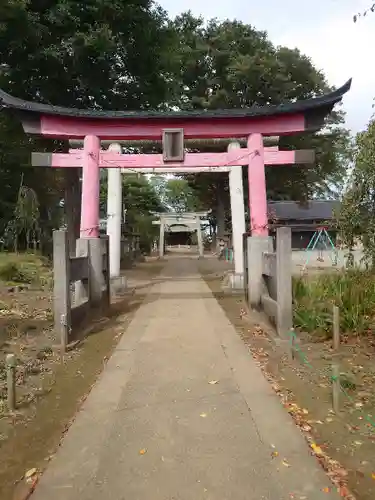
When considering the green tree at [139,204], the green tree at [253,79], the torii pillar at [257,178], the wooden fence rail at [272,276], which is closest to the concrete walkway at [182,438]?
the wooden fence rail at [272,276]

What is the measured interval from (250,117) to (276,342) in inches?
218

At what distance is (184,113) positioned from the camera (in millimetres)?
9742

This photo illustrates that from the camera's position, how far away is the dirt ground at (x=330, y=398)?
3.13 metres

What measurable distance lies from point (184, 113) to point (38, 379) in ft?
21.8

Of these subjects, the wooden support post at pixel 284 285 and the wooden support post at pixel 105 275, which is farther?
the wooden support post at pixel 105 275

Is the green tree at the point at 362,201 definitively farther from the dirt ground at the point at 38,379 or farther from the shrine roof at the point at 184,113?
the dirt ground at the point at 38,379

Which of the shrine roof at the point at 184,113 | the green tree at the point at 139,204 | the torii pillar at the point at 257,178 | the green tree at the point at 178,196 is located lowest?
the torii pillar at the point at 257,178

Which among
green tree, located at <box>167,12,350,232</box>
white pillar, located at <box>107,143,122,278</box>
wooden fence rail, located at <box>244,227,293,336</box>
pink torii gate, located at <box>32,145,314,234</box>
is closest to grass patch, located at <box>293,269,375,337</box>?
wooden fence rail, located at <box>244,227,293,336</box>

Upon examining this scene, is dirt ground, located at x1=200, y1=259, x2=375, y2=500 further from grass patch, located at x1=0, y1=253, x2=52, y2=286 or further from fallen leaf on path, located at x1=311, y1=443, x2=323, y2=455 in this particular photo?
Result: grass patch, located at x1=0, y1=253, x2=52, y2=286

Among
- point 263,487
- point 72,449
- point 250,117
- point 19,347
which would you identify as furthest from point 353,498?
point 250,117

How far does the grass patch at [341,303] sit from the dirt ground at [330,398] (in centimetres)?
24

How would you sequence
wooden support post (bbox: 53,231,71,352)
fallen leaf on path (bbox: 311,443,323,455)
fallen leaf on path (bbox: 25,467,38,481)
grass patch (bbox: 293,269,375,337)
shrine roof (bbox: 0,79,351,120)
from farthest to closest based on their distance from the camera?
shrine roof (bbox: 0,79,351,120) → wooden support post (bbox: 53,231,71,352) → grass patch (bbox: 293,269,375,337) → fallen leaf on path (bbox: 311,443,323,455) → fallen leaf on path (bbox: 25,467,38,481)

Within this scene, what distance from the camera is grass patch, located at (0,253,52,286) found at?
11.8 metres

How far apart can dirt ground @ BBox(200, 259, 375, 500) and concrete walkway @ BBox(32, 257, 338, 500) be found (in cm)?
17
